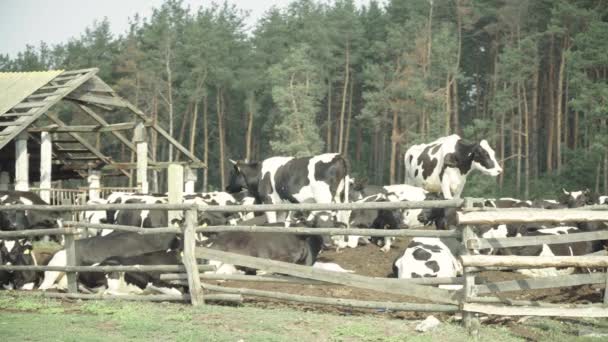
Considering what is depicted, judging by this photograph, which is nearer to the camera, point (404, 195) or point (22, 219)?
point (22, 219)

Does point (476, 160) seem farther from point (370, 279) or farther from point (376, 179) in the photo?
point (376, 179)

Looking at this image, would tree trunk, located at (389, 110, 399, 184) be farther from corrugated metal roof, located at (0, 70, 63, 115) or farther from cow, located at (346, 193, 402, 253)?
cow, located at (346, 193, 402, 253)

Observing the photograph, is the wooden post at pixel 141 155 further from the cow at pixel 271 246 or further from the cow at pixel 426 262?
the cow at pixel 426 262

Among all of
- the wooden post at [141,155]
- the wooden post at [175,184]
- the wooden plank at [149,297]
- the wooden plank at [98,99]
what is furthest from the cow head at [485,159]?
the wooden plank at [149,297]

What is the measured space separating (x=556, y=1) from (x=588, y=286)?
119 feet

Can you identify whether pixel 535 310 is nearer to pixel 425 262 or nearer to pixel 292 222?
pixel 425 262

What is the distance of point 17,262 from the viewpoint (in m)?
13.5

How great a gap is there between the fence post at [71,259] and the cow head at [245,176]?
349 inches

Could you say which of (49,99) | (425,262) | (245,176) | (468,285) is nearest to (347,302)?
(468,285)

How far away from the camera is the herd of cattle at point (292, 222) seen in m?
12.4

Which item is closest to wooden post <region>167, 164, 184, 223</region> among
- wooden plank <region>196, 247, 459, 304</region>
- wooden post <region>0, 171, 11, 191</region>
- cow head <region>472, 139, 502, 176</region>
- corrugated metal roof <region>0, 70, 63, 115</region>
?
wooden plank <region>196, 247, 459, 304</region>

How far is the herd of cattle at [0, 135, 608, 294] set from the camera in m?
12.4

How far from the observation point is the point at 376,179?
213 ft

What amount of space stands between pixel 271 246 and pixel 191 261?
267cm
